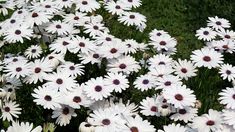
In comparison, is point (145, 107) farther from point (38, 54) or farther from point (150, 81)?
point (38, 54)

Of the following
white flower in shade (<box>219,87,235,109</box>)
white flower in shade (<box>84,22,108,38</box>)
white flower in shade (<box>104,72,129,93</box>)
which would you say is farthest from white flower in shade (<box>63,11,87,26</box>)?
white flower in shade (<box>219,87,235,109</box>)

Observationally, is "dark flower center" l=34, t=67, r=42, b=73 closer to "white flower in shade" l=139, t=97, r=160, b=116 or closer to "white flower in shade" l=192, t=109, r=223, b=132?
"white flower in shade" l=139, t=97, r=160, b=116

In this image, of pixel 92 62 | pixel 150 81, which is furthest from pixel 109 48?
pixel 150 81

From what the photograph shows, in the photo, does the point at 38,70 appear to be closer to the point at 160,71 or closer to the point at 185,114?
the point at 160,71

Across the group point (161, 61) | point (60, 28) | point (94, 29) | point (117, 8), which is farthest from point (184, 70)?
point (60, 28)

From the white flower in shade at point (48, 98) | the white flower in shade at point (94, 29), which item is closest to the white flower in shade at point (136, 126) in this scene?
the white flower in shade at point (48, 98)

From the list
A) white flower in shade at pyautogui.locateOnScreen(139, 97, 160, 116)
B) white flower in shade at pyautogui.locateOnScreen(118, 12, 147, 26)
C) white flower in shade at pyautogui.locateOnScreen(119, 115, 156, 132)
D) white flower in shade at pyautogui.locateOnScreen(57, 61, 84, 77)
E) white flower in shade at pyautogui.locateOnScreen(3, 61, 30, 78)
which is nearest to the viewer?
white flower in shade at pyautogui.locateOnScreen(119, 115, 156, 132)

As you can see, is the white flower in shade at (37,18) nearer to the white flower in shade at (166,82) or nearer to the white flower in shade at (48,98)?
the white flower in shade at (48,98)
